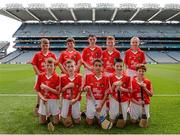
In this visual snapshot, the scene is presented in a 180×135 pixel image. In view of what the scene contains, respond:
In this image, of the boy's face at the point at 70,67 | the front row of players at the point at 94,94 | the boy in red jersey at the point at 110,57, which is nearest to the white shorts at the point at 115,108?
the front row of players at the point at 94,94

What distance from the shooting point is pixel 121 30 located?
6184 centimetres

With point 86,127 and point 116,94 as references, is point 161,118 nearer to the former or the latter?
→ point 116,94

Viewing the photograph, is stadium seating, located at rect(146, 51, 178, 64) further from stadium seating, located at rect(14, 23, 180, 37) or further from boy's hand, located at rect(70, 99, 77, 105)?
boy's hand, located at rect(70, 99, 77, 105)

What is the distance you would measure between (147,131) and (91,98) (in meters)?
1.30

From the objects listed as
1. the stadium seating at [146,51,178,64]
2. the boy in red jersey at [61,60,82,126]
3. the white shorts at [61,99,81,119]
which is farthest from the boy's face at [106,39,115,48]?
the stadium seating at [146,51,178,64]

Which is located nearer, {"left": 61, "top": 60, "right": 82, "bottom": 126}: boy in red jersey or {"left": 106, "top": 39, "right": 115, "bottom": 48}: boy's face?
{"left": 61, "top": 60, "right": 82, "bottom": 126}: boy in red jersey

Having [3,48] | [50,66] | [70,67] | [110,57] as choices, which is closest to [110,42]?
[110,57]

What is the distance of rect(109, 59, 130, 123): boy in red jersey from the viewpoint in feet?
20.4

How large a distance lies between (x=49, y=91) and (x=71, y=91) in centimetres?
45

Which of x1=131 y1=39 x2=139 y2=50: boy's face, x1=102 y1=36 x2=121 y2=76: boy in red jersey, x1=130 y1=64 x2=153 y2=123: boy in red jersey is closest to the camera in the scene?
x1=130 y1=64 x2=153 y2=123: boy in red jersey

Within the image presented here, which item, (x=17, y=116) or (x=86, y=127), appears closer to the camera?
(x=86, y=127)

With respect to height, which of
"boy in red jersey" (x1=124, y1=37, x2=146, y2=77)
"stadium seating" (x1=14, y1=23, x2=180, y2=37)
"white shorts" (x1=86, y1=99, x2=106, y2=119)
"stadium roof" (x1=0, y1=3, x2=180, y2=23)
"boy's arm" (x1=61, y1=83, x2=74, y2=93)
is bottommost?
"white shorts" (x1=86, y1=99, x2=106, y2=119)

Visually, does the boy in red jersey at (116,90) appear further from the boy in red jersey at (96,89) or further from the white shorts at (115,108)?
the boy in red jersey at (96,89)

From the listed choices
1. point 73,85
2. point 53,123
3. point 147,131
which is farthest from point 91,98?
point 147,131
